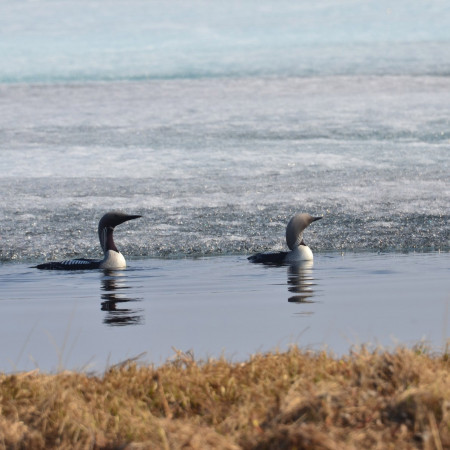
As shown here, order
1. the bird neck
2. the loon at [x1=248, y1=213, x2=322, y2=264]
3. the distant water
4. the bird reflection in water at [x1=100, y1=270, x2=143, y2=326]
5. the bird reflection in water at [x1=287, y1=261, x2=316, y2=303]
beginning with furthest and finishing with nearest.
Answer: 1. the distant water
2. the bird neck
3. the loon at [x1=248, y1=213, x2=322, y2=264]
4. the bird reflection in water at [x1=287, y1=261, x2=316, y2=303]
5. the bird reflection in water at [x1=100, y1=270, x2=143, y2=326]

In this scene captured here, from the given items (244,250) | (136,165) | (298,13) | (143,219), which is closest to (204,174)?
(136,165)

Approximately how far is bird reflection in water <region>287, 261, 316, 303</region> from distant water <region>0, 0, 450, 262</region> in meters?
1.05

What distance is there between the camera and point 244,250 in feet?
38.3

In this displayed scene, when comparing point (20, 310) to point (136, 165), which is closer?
point (20, 310)

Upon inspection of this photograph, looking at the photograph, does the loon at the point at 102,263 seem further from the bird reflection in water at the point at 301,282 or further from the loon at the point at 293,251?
the bird reflection in water at the point at 301,282

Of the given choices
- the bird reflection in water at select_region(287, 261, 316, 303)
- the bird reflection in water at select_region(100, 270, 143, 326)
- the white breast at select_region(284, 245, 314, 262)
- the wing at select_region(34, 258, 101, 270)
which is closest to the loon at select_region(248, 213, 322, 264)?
the white breast at select_region(284, 245, 314, 262)

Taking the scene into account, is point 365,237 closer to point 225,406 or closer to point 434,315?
point 434,315

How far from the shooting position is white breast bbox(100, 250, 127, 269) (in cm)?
1078

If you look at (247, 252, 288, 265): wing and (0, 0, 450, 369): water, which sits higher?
(0, 0, 450, 369): water

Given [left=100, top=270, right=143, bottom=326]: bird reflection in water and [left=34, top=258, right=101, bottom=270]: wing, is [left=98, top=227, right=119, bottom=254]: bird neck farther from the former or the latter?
[left=100, top=270, right=143, bottom=326]: bird reflection in water

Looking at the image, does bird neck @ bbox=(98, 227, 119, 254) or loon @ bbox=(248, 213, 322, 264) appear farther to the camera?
bird neck @ bbox=(98, 227, 119, 254)

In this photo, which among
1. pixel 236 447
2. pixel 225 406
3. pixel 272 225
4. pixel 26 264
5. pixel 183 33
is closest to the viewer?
pixel 236 447

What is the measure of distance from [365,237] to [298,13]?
49507 millimetres

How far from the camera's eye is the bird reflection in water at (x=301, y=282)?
8287 millimetres
